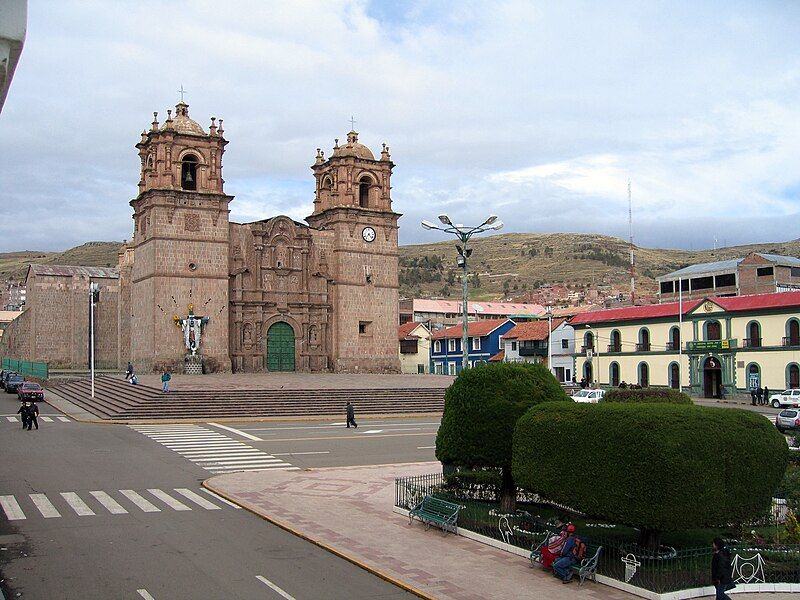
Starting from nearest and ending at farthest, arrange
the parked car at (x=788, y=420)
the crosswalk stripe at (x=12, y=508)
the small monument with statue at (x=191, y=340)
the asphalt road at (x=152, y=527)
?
1. the asphalt road at (x=152, y=527)
2. the crosswalk stripe at (x=12, y=508)
3. the parked car at (x=788, y=420)
4. the small monument with statue at (x=191, y=340)

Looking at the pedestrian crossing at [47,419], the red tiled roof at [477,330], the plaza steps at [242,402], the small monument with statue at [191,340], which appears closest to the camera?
the pedestrian crossing at [47,419]

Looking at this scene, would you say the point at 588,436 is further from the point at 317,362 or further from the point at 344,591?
the point at 317,362

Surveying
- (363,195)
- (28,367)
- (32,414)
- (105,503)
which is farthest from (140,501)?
(28,367)

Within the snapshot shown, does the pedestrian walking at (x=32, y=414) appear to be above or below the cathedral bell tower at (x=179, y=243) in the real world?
below

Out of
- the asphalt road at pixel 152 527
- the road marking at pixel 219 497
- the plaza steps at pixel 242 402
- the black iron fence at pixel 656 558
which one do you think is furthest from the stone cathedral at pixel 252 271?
the black iron fence at pixel 656 558

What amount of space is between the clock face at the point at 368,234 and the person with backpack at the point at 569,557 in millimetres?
42973

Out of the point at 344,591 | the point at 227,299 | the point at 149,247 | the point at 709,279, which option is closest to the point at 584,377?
the point at 709,279

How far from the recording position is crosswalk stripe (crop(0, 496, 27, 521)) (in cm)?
1672

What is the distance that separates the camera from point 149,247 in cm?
4853

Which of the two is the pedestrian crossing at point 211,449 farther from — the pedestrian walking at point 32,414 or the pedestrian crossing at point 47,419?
the pedestrian crossing at point 47,419

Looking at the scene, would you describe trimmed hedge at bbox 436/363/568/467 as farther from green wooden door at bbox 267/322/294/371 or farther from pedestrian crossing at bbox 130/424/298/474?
green wooden door at bbox 267/322/294/371

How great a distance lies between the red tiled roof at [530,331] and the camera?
2714 inches

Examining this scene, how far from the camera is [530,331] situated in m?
70.2

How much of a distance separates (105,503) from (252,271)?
113 feet
